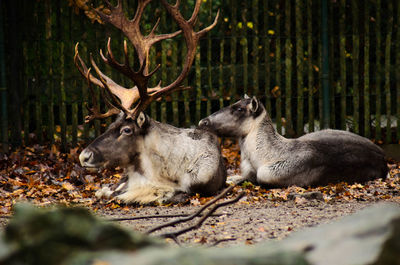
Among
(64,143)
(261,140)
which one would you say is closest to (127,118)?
(261,140)

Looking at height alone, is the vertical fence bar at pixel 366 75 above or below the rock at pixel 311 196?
above

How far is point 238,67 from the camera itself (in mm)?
9898

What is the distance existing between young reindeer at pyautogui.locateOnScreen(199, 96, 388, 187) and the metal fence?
6.65ft

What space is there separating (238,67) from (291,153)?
118 inches

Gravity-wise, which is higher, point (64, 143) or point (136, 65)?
point (136, 65)

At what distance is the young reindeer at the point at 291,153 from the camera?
7090 mm

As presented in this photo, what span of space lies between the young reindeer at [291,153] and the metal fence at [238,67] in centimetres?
203

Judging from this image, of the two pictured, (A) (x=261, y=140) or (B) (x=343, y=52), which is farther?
(B) (x=343, y=52)

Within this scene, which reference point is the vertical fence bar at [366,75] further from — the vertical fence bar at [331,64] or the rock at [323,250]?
the rock at [323,250]

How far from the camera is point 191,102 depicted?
1018 centimetres

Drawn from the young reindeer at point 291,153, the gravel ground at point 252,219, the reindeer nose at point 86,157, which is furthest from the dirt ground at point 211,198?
the reindeer nose at point 86,157

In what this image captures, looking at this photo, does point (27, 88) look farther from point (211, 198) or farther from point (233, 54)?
point (211, 198)

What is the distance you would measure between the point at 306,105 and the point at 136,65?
286cm

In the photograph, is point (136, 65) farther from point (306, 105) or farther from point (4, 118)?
point (306, 105)
